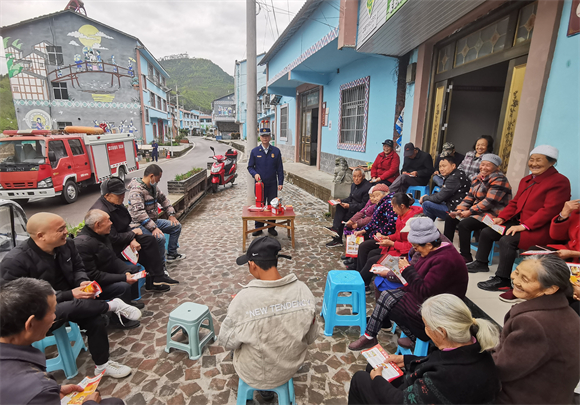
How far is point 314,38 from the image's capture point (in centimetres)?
1052

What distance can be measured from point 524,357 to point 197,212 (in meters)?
7.45

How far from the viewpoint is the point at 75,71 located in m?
19.9

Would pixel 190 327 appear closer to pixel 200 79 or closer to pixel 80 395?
pixel 80 395

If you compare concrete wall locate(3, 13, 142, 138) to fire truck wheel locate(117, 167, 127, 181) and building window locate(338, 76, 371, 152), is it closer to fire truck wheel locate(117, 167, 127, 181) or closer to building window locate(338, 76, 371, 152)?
fire truck wheel locate(117, 167, 127, 181)

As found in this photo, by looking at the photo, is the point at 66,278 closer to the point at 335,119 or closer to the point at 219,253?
the point at 219,253

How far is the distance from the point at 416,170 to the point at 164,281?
16.7 ft

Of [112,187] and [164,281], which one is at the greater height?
[112,187]

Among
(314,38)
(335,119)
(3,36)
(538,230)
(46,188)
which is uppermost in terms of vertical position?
(3,36)

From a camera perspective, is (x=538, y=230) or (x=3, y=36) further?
(x=3, y=36)

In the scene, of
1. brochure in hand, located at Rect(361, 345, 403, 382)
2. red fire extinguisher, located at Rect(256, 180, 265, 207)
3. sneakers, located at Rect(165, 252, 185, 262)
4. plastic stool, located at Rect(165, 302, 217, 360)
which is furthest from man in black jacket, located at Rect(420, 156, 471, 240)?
sneakers, located at Rect(165, 252, 185, 262)

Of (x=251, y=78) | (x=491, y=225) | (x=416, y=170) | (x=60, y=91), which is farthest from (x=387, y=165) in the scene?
(x=60, y=91)

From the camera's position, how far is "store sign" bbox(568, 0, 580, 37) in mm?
3002

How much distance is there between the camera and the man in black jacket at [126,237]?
345 cm

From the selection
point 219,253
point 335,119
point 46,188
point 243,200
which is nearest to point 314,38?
point 335,119
